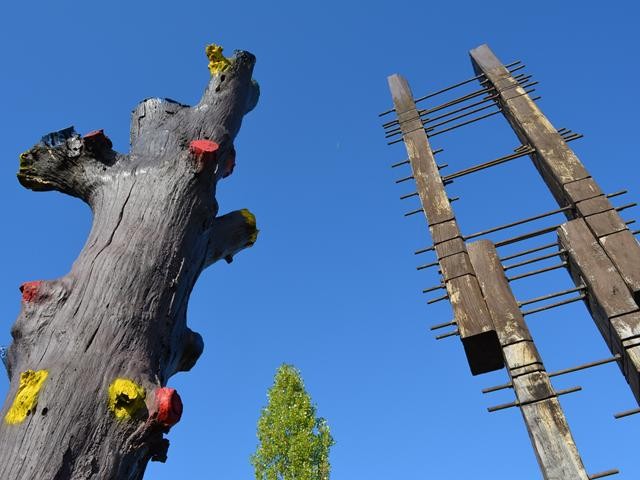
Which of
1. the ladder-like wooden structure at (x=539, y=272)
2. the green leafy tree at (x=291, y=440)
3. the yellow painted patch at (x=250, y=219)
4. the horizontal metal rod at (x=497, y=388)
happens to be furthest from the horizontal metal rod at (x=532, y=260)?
the green leafy tree at (x=291, y=440)

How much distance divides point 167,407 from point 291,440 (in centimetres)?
902

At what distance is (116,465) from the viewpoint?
1311 mm

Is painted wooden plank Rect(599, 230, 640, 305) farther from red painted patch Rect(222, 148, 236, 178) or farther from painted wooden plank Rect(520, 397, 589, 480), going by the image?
red painted patch Rect(222, 148, 236, 178)

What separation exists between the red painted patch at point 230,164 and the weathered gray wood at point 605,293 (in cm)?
229

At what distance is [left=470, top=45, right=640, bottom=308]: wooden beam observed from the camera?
3.46 metres

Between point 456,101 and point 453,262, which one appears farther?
point 456,101

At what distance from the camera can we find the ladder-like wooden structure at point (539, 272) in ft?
9.68

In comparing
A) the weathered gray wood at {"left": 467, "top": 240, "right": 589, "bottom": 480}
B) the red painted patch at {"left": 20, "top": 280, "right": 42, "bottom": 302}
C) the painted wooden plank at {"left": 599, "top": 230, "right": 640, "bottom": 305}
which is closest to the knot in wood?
the red painted patch at {"left": 20, "top": 280, "right": 42, "bottom": 302}

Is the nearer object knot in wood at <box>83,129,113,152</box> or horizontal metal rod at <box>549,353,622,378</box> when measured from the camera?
knot in wood at <box>83,129,113,152</box>

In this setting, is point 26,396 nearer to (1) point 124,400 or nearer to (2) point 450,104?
(1) point 124,400

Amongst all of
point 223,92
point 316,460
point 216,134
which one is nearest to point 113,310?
point 216,134

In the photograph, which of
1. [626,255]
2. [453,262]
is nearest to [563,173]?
[626,255]

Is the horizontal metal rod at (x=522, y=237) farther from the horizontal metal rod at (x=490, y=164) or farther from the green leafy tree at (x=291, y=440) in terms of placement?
the green leafy tree at (x=291, y=440)

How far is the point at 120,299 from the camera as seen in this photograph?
155 centimetres
